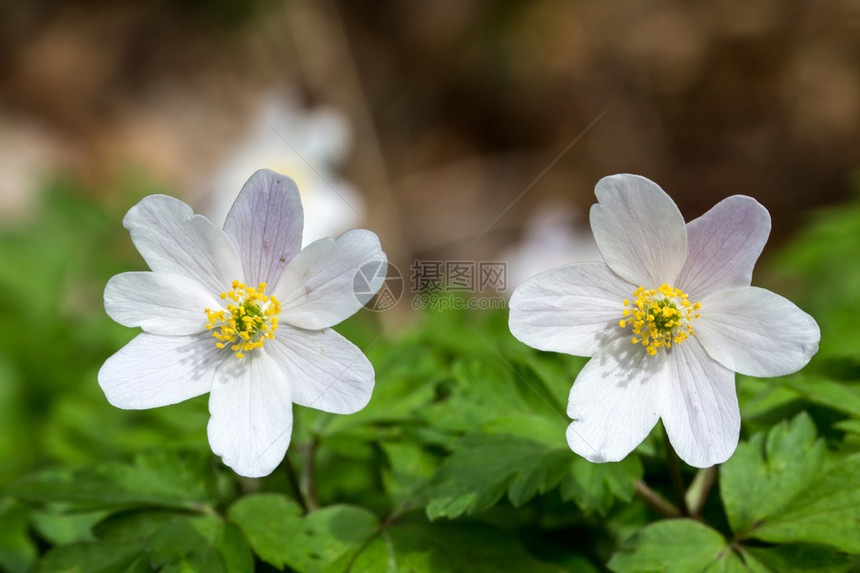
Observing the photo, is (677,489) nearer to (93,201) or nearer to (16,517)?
(16,517)

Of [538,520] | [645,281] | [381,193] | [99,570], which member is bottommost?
[99,570]

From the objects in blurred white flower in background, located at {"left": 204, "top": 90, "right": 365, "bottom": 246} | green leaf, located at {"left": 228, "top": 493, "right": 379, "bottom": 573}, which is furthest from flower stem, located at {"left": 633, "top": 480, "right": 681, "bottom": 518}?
blurred white flower in background, located at {"left": 204, "top": 90, "right": 365, "bottom": 246}

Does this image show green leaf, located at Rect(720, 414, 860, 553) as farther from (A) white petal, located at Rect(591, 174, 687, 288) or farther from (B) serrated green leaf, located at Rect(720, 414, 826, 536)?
(A) white petal, located at Rect(591, 174, 687, 288)

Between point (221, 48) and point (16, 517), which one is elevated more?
point (221, 48)

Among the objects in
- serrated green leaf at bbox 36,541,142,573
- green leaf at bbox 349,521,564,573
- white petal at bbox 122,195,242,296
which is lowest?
serrated green leaf at bbox 36,541,142,573

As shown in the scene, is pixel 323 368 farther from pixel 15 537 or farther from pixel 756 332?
pixel 15 537

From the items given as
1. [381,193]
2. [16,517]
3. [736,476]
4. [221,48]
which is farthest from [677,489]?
[221,48]
